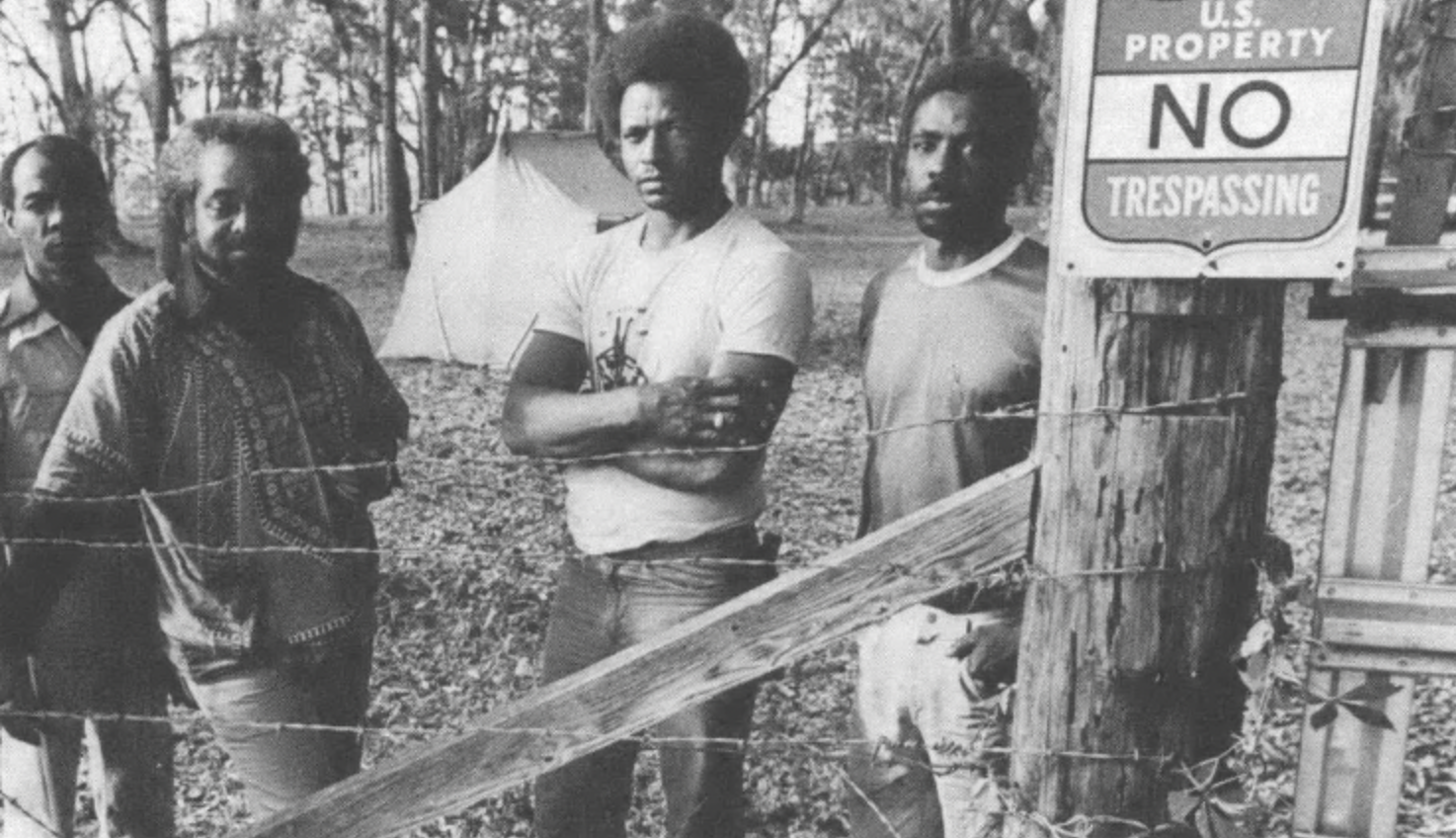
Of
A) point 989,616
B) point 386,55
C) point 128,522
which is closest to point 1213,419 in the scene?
point 989,616

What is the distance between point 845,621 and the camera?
1792mm

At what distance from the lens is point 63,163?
3.02m

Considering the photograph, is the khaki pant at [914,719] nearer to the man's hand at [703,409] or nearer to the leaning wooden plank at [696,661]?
the man's hand at [703,409]

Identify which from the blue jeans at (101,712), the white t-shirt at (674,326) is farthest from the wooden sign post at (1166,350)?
the blue jeans at (101,712)

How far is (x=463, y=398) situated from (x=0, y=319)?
857 cm

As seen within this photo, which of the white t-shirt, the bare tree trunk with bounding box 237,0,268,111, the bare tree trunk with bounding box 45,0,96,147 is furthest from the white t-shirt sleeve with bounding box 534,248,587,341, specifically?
the bare tree trunk with bounding box 45,0,96,147

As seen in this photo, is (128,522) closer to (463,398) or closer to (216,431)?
(216,431)

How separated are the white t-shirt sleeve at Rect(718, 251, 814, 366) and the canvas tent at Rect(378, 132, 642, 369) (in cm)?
1128

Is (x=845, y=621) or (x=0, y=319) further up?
(x=0, y=319)

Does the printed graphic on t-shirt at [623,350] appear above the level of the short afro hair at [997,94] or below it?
below

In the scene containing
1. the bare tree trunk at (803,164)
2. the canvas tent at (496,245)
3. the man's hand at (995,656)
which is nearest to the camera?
the man's hand at (995,656)

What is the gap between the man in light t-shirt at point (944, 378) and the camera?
2508mm

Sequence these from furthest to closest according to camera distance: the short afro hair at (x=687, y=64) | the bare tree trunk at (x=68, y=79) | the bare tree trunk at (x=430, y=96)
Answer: the bare tree trunk at (x=68, y=79) < the bare tree trunk at (x=430, y=96) < the short afro hair at (x=687, y=64)

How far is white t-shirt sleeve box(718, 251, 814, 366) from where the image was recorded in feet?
8.00
